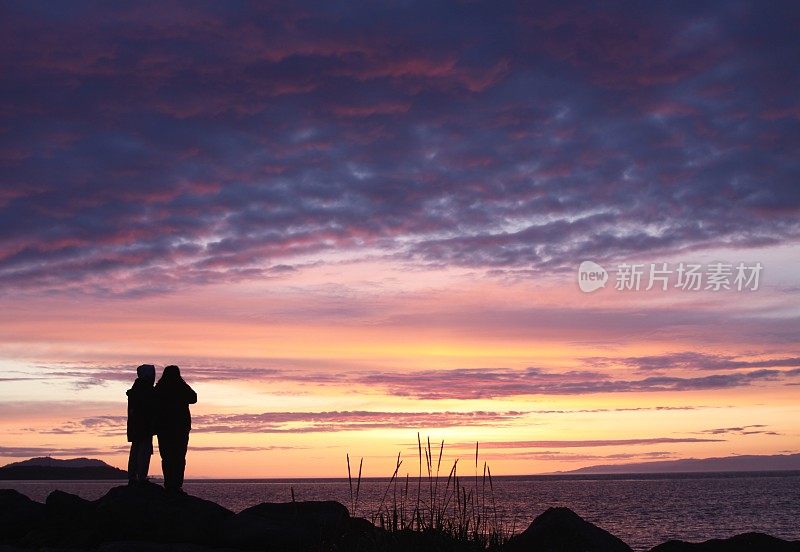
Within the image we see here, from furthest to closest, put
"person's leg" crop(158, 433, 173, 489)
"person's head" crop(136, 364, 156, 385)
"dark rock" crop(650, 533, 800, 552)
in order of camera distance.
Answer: "person's leg" crop(158, 433, 173, 489)
"person's head" crop(136, 364, 156, 385)
"dark rock" crop(650, 533, 800, 552)

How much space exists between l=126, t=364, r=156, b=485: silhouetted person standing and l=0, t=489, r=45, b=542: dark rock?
183cm

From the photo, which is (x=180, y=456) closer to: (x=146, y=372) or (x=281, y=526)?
(x=146, y=372)

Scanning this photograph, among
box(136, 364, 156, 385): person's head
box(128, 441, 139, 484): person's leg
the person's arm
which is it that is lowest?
box(128, 441, 139, 484): person's leg

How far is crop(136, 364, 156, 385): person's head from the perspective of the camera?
14609mm

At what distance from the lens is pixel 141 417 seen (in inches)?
576

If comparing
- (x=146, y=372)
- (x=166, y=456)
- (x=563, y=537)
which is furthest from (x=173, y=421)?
(x=563, y=537)

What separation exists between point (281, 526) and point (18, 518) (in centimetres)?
536

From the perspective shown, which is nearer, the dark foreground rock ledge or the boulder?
the dark foreground rock ledge

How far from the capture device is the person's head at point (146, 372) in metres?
14.6

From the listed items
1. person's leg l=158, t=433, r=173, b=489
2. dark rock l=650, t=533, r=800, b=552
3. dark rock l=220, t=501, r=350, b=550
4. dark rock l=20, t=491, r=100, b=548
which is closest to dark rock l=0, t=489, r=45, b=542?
dark rock l=20, t=491, r=100, b=548

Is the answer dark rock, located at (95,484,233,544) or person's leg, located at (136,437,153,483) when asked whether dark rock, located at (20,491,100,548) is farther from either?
A: person's leg, located at (136,437,153,483)

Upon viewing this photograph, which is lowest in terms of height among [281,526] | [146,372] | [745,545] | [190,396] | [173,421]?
[745,545]

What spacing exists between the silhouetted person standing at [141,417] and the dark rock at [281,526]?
2221mm

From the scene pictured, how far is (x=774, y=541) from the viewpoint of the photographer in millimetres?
12711
